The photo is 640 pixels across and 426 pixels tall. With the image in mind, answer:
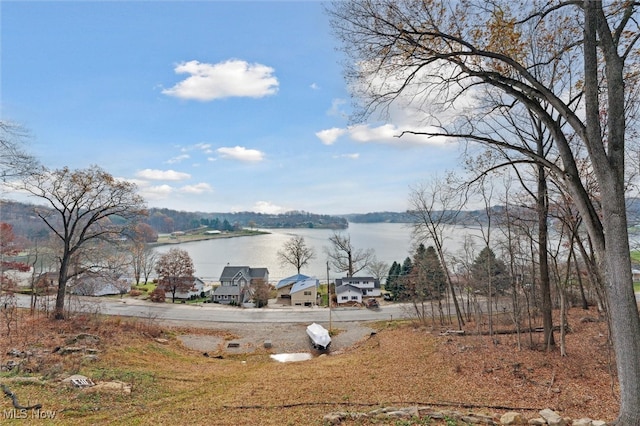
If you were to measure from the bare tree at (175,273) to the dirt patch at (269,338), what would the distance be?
13.1 m

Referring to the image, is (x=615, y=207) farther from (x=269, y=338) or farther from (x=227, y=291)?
(x=227, y=291)

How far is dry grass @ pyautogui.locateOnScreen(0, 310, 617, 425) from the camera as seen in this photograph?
572 centimetres

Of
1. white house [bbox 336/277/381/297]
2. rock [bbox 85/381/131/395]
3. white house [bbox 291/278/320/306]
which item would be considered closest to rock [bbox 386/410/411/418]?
rock [bbox 85/381/131/395]

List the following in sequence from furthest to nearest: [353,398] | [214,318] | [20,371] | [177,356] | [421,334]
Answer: [214,318] < [421,334] < [177,356] < [20,371] < [353,398]

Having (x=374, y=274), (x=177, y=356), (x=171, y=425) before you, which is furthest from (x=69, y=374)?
(x=374, y=274)

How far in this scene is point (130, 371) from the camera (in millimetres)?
8594

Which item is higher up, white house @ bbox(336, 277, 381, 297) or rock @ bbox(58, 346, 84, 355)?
rock @ bbox(58, 346, 84, 355)

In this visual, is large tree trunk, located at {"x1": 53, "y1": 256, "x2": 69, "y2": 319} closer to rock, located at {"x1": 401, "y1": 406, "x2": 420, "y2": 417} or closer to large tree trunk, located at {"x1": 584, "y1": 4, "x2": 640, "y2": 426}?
rock, located at {"x1": 401, "y1": 406, "x2": 420, "y2": 417}

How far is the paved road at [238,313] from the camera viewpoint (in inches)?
871

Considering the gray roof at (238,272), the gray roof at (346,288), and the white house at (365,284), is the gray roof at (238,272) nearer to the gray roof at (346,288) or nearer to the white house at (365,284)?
the white house at (365,284)

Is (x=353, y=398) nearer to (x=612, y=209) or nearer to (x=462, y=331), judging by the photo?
(x=612, y=209)

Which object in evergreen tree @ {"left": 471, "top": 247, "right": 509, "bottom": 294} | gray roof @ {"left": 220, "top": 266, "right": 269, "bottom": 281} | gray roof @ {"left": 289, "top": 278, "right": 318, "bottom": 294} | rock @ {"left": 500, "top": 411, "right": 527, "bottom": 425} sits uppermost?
evergreen tree @ {"left": 471, "top": 247, "right": 509, "bottom": 294}

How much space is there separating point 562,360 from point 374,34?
928 cm

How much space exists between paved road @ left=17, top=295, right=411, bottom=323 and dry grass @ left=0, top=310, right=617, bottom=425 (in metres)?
10.0
